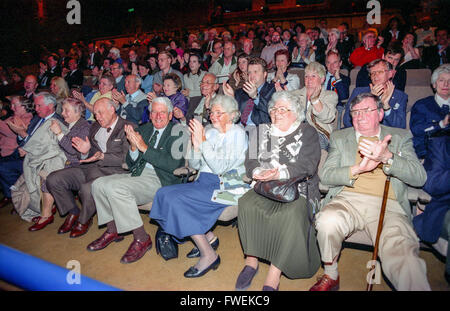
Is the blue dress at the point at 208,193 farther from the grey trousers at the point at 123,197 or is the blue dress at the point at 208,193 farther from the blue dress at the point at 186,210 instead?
the grey trousers at the point at 123,197

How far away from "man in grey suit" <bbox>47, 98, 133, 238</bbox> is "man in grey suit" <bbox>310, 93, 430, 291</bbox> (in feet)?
6.56

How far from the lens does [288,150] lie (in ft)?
7.07

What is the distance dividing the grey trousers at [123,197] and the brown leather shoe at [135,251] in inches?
6.7

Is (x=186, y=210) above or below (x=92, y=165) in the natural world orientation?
below

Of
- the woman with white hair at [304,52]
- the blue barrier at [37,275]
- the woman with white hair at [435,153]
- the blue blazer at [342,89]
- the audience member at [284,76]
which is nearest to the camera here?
the blue barrier at [37,275]

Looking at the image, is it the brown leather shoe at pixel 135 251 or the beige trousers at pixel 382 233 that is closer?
the beige trousers at pixel 382 233

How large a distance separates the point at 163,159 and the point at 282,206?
111 centimetres

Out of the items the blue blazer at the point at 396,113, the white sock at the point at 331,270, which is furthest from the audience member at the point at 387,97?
the white sock at the point at 331,270

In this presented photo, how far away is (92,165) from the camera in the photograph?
302cm

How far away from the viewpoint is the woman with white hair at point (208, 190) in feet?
7.33

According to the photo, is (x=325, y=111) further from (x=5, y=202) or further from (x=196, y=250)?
(x=5, y=202)

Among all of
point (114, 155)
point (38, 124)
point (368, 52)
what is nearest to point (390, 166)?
point (114, 155)

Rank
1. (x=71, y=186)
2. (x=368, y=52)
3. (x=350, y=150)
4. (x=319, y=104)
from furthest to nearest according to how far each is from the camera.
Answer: (x=368, y=52) < (x=71, y=186) < (x=319, y=104) < (x=350, y=150)
